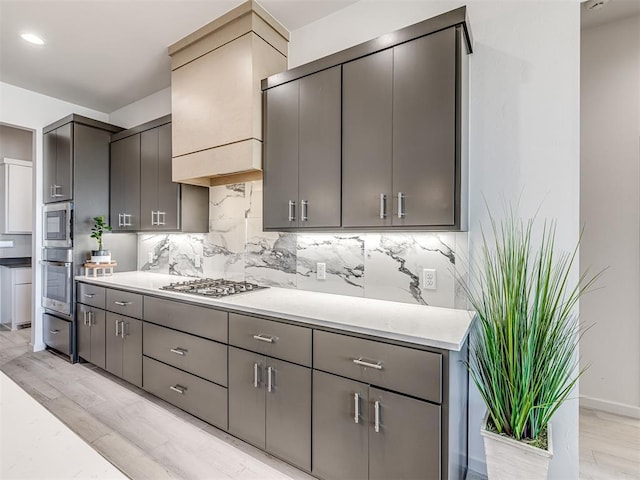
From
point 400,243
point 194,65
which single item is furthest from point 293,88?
point 400,243

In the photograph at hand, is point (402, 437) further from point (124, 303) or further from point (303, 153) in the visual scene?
point (124, 303)

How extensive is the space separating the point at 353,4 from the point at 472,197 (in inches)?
60.6

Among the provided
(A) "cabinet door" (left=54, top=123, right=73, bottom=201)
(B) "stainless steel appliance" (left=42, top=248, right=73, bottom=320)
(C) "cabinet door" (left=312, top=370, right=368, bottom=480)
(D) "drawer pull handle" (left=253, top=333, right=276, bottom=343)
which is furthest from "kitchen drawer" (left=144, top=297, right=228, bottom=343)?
(A) "cabinet door" (left=54, top=123, right=73, bottom=201)

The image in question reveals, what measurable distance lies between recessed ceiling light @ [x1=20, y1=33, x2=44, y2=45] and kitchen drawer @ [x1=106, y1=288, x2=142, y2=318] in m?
2.10

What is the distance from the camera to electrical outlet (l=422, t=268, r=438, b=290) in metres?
2.03

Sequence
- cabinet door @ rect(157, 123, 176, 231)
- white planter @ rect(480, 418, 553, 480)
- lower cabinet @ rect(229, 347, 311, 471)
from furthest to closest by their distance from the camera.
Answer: cabinet door @ rect(157, 123, 176, 231) < lower cabinet @ rect(229, 347, 311, 471) < white planter @ rect(480, 418, 553, 480)

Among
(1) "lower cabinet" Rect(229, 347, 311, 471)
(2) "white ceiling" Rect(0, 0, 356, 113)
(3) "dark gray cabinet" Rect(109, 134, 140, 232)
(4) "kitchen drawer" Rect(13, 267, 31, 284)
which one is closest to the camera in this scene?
(1) "lower cabinet" Rect(229, 347, 311, 471)

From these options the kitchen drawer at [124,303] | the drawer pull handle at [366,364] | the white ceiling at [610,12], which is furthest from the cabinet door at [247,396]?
the white ceiling at [610,12]

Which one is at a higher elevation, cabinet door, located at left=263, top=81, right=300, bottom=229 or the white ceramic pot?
cabinet door, located at left=263, top=81, right=300, bottom=229

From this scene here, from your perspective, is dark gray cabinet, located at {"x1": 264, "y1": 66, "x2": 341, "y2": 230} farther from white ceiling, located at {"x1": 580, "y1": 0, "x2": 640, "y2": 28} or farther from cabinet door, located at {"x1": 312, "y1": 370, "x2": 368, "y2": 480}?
white ceiling, located at {"x1": 580, "y1": 0, "x2": 640, "y2": 28}

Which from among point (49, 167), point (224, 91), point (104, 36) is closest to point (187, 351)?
point (224, 91)

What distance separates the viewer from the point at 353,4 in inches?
90.7

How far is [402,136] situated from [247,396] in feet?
5.73

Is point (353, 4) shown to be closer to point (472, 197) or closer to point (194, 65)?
point (194, 65)
